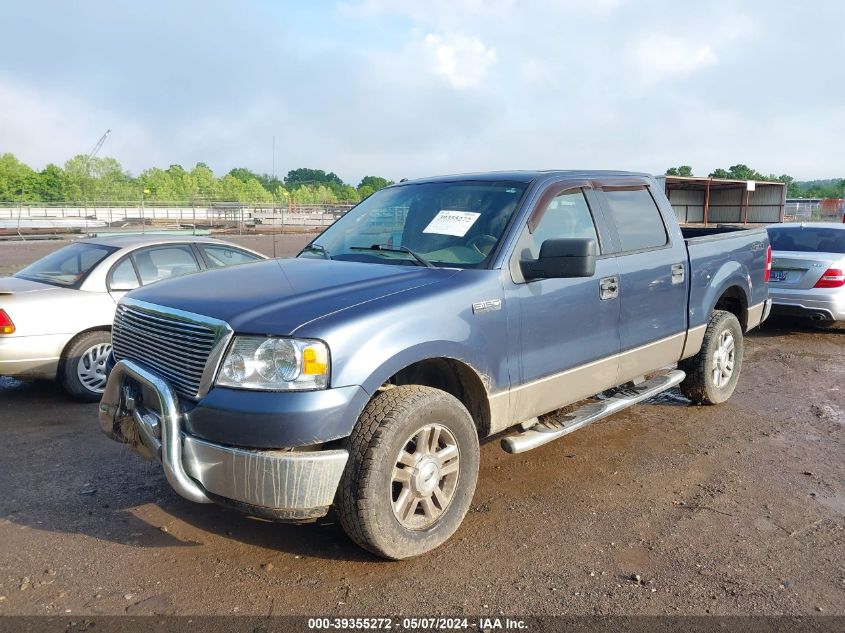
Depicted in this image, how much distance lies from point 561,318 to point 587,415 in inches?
29.3

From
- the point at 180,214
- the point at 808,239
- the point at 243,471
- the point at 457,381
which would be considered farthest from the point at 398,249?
the point at 180,214

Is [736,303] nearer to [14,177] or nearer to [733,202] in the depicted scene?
[733,202]

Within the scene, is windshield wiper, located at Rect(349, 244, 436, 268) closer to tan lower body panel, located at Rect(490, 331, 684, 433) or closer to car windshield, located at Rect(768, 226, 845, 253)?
tan lower body panel, located at Rect(490, 331, 684, 433)

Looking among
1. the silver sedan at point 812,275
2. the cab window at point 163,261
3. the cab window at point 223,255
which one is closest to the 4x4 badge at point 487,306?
the cab window at point 163,261

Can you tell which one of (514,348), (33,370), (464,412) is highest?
(514,348)

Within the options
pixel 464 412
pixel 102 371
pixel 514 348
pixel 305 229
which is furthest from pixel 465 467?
pixel 305 229

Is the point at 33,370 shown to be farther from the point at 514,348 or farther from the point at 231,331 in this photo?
the point at 514,348

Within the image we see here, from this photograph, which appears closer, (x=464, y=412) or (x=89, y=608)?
(x=89, y=608)

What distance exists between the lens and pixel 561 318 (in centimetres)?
412

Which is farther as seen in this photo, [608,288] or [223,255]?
[223,255]

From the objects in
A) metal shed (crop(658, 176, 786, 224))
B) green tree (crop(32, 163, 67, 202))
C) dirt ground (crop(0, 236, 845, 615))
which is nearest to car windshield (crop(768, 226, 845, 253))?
dirt ground (crop(0, 236, 845, 615))

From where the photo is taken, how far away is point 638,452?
5.04 m

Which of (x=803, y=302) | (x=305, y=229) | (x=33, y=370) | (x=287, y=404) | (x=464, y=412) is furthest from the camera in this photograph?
(x=305, y=229)

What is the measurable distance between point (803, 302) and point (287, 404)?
Answer: 324 inches
